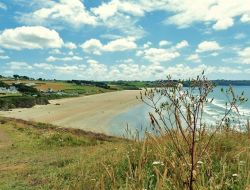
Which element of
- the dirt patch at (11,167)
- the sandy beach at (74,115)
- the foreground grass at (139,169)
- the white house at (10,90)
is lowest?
the sandy beach at (74,115)

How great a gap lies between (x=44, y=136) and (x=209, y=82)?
29732 mm

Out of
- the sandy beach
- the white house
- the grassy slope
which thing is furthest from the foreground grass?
the white house

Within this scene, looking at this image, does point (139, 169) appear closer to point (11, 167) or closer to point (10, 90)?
point (11, 167)

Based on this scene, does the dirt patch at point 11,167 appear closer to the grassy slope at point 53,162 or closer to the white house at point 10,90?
the grassy slope at point 53,162

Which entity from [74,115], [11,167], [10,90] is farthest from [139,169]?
[10,90]

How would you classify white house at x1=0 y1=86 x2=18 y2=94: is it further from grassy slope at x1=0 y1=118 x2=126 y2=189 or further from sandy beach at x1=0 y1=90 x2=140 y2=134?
grassy slope at x1=0 y1=118 x2=126 y2=189

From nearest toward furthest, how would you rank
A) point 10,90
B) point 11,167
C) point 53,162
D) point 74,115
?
point 53,162 → point 11,167 → point 74,115 → point 10,90

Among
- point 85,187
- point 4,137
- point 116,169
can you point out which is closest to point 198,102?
point 85,187

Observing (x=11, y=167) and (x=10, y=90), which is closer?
(x=11, y=167)

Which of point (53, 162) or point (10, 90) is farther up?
point (53, 162)

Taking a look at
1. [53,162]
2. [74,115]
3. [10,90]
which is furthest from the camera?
[10,90]

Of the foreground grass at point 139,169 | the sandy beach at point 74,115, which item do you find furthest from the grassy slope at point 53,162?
the sandy beach at point 74,115

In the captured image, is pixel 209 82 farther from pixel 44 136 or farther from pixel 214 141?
pixel 44 136

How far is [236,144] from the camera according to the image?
313 inches
